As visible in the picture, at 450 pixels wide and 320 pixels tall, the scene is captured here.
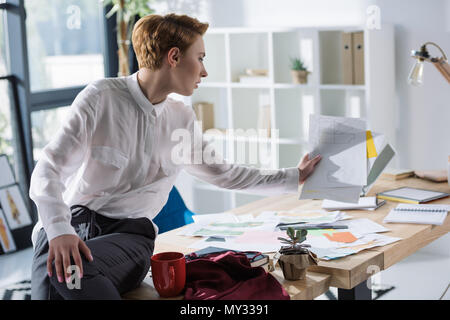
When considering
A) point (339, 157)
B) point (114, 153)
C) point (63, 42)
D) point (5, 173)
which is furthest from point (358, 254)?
point (63, 42)

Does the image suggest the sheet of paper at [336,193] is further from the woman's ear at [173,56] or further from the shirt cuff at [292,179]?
the woman's ear at [173,56]

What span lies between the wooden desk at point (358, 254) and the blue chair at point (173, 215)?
427 mm

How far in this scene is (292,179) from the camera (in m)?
2.29

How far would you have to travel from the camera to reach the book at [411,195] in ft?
8.34

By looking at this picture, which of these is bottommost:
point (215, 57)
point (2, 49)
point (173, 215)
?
point (173, 215)

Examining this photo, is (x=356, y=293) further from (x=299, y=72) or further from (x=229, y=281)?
(x=299, y=72)

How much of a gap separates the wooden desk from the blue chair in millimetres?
427

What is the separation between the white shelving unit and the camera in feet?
13.6

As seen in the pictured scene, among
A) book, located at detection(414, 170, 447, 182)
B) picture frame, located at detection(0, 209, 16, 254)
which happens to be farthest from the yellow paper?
picture frame, located at detection(0, 209, 16, 254)

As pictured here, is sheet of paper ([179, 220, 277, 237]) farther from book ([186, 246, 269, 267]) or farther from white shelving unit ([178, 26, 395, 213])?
white shelving unit ([178, 26, 395, 213])

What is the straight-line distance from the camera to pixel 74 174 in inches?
75.4

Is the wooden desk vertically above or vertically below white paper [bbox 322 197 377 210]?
below

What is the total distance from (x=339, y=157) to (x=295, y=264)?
67cm
